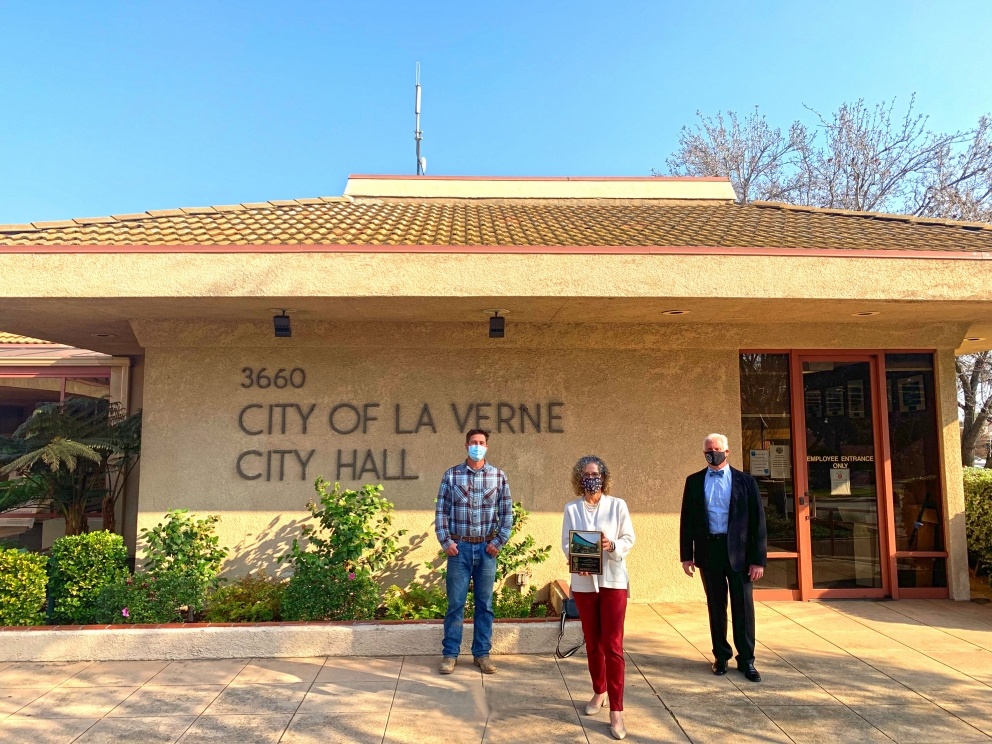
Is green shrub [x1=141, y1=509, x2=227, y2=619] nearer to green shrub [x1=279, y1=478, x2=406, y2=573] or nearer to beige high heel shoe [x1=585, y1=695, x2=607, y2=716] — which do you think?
green shrub [x1=279, y1=478, x2=406, y2=573]

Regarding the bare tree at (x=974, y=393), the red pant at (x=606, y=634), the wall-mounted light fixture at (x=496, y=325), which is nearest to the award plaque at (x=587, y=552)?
the red pant at (x=606, y=634)

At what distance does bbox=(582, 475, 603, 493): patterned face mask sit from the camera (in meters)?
4.22

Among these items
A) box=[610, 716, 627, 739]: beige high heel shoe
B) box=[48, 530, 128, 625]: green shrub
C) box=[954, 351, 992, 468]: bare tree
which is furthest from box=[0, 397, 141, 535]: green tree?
box=[954, 351, 992, 468]: bare tree

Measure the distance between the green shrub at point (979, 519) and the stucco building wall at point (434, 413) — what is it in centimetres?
34

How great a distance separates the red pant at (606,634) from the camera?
4016 mm

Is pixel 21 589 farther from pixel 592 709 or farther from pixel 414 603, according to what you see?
pixel 592 709

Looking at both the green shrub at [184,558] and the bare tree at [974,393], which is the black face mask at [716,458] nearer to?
the green shrub at [184,558]

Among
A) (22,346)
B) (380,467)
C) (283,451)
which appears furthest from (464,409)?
(22,346)

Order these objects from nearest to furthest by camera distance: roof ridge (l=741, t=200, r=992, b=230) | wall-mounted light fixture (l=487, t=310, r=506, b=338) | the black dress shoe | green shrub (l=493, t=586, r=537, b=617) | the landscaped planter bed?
the black dress shoe, the landscaped planter bed, green shrub (l=493, t=586, r=537, b=617), wall-mounted light fixture (l=487, t=310, r=506, b=338), roof ridge (l=741, t=200, r=992, b=230)

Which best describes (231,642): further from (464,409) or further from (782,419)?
(782,419)

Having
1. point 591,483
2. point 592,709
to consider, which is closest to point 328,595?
point 592,709

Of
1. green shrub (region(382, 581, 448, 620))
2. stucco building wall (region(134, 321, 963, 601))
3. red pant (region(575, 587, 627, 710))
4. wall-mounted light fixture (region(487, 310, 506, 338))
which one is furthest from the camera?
stucco building wall (region(134, 321, 963, 601))

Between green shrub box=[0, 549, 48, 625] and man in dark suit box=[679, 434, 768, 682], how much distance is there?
215 inches

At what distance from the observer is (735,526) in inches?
193
